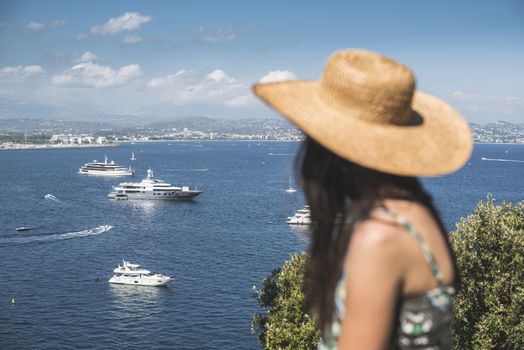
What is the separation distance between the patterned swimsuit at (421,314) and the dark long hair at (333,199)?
0.10 m

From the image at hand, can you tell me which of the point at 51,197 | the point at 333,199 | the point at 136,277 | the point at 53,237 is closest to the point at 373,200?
the point at 333,199

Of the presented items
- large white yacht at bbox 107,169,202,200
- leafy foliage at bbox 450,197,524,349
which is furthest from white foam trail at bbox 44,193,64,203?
leafy foliage at bbox 450,197,524,349

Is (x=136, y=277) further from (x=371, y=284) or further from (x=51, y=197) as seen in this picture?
(x=51, y=197)

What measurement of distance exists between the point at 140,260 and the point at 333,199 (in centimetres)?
6149

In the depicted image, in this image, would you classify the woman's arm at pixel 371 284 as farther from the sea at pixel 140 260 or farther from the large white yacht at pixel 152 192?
the large white yacht at pixel 152 192

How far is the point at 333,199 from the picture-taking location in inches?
90.6

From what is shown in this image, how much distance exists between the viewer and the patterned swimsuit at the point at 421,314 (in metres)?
2.01

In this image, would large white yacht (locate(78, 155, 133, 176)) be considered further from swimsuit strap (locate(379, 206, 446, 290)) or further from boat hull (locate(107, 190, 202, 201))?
swimsuit strap (locate(379, 206, 446, 290))

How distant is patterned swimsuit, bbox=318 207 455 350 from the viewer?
201 cm

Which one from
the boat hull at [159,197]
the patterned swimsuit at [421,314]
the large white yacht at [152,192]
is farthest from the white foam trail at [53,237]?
the patterned swimsuit at [421,314]

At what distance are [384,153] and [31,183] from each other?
451ft

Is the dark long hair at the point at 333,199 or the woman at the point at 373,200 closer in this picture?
the woman at the point at 373,200

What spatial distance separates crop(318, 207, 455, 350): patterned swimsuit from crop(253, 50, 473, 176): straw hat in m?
0.22

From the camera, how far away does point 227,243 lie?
69625 mm
